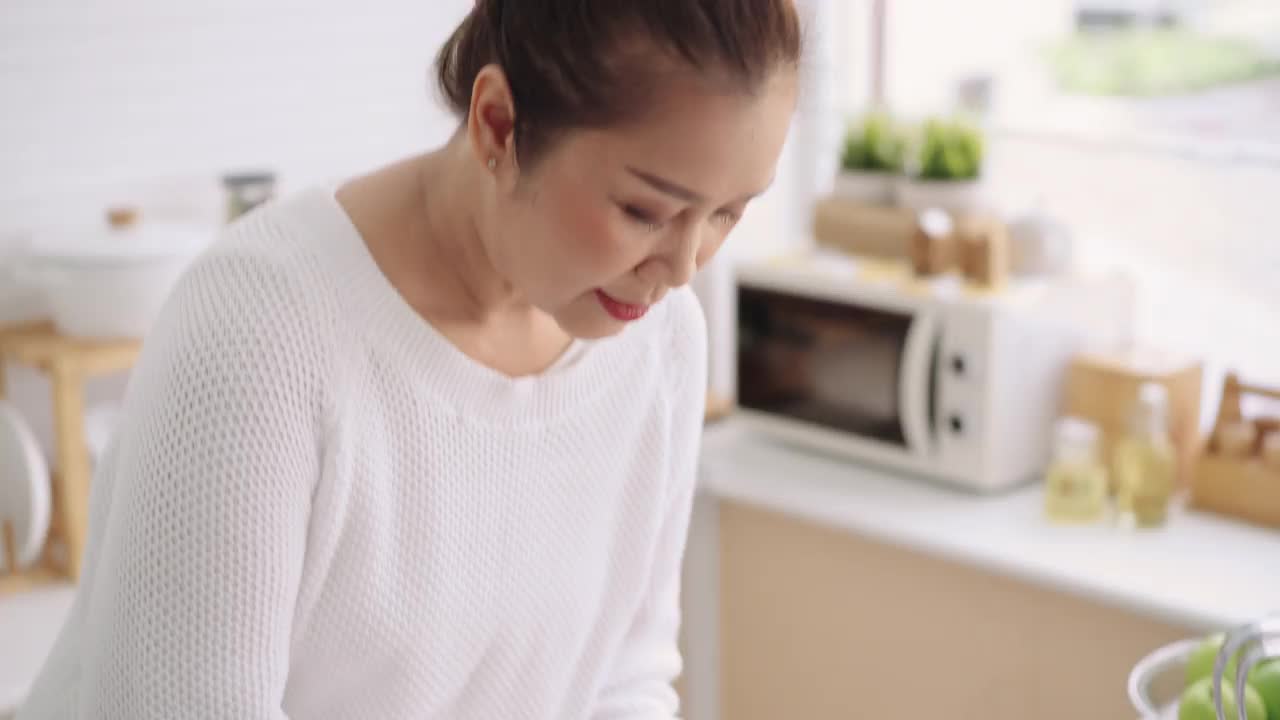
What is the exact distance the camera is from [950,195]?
2.15 meters

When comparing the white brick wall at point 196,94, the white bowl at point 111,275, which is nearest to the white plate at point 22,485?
the white bowl at point 111,275

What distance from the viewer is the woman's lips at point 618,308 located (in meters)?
0.99

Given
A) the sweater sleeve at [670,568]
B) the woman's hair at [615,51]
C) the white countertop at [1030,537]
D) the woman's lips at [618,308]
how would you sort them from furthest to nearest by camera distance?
1. the white countertop at [1030,537]
2. the sweater sleeve at [670,568]
3. the woman's lips at [618,308]
4. the woman's hair at [615,51]

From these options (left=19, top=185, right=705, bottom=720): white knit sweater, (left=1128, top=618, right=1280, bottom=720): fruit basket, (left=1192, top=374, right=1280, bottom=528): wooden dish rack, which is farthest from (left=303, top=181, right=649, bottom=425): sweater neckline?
(left=1192, top=374, right=1280, bottom=528): wooden dish rack

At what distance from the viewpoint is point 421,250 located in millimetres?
1064

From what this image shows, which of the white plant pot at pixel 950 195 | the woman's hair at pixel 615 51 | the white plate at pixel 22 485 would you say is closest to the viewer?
the woman's hair at pixel 615 51

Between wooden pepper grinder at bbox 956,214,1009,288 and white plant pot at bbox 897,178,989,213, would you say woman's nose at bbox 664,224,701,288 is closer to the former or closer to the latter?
wooden pepper grinder at bbox 956,214,1009,288

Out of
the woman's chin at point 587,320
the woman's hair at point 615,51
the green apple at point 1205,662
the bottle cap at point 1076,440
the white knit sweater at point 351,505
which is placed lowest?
the green apple at point 1205,662

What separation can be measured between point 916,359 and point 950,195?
0.95 ft

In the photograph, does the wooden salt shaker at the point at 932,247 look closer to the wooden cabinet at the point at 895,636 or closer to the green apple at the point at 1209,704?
the wooden cabinet at the point at 895,636

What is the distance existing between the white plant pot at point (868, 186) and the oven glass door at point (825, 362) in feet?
0.74

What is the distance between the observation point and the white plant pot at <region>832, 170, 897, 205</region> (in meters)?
2.25

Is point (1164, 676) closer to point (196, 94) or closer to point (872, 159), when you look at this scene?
point (872, 159)

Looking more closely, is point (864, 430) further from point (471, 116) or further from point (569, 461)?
point (471, 116)
